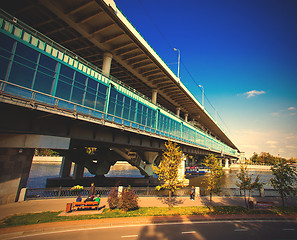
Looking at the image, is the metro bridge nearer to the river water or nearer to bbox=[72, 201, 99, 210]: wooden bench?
bbox=[72, 201, 99, 210]: wooden bench

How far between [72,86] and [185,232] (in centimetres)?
1580

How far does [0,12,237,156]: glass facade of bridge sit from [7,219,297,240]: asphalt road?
9.44 m

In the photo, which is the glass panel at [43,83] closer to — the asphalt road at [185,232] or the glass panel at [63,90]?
the glass panel at [63,90]

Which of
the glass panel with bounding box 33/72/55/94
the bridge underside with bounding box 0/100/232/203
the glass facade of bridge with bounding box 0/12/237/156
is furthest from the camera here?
the glass panel with bounding box 33/72/55/94

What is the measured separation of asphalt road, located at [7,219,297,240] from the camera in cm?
856

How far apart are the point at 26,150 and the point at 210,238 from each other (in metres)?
15.9

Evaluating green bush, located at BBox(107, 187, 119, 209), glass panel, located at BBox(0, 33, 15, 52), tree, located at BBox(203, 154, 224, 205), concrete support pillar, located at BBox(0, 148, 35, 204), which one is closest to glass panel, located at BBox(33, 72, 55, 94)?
glass panel, located at BBox(0, 33, 15, 52)

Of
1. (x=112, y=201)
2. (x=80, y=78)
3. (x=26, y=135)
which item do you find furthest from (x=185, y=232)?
(x=80, y=78)

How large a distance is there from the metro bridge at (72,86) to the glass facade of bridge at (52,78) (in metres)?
0.07

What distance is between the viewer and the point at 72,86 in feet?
52.5

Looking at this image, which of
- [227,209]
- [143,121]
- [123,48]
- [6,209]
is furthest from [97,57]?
[227,209]

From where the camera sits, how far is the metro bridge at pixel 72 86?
469 inches

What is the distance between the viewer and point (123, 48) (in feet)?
84.3

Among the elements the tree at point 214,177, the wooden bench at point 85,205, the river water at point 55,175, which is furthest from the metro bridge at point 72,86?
the tree at point 214,177
